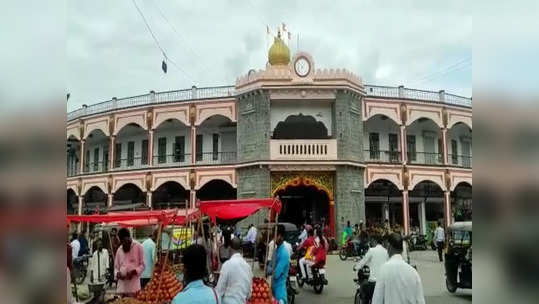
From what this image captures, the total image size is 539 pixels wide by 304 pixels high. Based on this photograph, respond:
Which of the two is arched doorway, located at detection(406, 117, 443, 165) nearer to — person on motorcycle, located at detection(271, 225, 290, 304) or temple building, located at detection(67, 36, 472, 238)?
temple building, located at detection(67, 36, 472, 238)

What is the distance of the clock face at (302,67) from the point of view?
22.9 m

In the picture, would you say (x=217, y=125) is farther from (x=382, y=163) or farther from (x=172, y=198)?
(x=382, y=163)

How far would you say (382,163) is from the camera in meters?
24.7

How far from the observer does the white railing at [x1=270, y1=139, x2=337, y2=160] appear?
22.5 m

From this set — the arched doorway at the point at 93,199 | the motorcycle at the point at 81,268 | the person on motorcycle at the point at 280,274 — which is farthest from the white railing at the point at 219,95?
the person on motorcycle at the point at 280,274

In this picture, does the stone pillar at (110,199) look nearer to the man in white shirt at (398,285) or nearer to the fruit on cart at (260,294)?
the fruit on cart at (260,294)

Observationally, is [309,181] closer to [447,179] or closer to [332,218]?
[332,218]

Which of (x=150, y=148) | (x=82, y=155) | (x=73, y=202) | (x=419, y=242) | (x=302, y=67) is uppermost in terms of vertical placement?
(x=302, y=67)

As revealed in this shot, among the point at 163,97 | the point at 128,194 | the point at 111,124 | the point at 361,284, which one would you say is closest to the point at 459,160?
the point at 163,97

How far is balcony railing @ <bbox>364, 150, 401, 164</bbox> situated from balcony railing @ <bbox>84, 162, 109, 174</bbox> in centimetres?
1572

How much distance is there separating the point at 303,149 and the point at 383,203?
22.0ft

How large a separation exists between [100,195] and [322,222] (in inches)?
604

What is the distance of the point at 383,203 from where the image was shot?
2650cm
